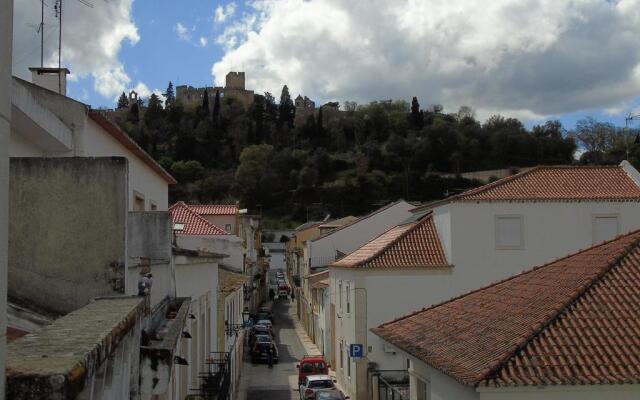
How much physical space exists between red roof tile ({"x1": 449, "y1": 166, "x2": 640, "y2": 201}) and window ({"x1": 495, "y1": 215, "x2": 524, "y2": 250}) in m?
0.77

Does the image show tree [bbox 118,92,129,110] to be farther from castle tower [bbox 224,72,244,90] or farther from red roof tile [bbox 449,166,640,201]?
red roof tile [bbox 449,166,640,201]

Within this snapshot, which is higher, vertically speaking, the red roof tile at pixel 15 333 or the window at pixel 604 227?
the window at pixel 604 227

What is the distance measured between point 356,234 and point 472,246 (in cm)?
1869

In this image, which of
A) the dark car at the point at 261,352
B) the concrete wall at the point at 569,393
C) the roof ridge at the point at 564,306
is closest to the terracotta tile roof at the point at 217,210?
the dark car at the point at 261,352

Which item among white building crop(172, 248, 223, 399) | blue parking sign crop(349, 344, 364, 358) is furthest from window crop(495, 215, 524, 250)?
white building crop(172, 248, 223, 399)

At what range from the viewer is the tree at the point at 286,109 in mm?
140125

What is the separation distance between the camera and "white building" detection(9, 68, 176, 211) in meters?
8.45

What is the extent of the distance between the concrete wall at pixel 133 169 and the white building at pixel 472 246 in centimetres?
906

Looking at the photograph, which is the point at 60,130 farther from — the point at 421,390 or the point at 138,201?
the point at 421,390

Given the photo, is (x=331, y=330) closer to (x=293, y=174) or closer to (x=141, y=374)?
(x=141, y=374)

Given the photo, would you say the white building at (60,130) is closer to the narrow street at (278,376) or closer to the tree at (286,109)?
the narrow street at (278,376)

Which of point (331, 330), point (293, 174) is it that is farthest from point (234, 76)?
point (331, 330)

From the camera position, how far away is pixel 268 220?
116 m

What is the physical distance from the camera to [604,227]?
28625mm
